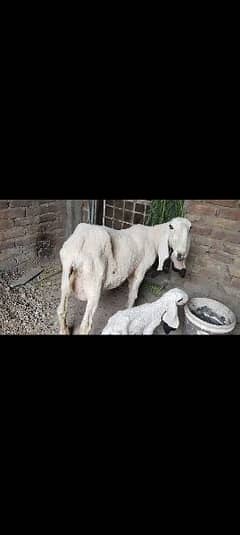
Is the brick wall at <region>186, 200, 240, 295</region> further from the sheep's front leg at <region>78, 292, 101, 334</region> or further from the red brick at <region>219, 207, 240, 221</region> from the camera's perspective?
the sheep's front leg at <region>78, 292, 101, 334</region>

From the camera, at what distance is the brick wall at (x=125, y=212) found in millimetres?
1374

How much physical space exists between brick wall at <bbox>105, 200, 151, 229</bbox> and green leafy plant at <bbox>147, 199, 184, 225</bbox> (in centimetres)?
3

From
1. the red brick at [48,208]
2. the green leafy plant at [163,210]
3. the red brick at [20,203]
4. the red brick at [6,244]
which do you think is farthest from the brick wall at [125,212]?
the red brick at [6,244]

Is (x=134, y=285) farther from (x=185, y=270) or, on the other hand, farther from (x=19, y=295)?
(x=19, y=295)

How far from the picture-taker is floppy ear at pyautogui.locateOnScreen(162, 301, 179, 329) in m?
1.20

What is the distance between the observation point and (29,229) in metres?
1.47

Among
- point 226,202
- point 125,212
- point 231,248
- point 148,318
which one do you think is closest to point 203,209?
point 226,202

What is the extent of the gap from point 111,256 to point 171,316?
0.34 metres

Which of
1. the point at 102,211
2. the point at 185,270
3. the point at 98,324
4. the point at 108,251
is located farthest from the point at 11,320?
the point at 185,270

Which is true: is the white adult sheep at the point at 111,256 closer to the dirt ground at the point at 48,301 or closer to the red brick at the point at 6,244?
the dirt ground at the point at 48,301

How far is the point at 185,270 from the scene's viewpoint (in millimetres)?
1487

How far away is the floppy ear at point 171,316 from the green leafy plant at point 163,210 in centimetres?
45

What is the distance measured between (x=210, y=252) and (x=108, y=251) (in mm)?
558

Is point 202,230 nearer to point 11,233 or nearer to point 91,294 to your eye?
point 91,294
